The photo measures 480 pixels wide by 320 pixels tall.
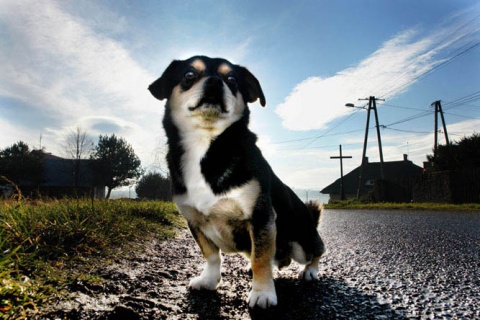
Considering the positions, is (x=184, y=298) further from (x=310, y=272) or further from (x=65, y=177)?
(x=65, y=177)

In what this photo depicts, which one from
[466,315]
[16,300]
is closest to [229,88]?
[16,300]

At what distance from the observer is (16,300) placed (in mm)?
1737

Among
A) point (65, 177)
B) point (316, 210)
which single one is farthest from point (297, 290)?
point (65, 177)

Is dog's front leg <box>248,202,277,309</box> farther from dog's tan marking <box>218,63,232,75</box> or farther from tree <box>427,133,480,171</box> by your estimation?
tree <box>427,133,480,171</box>

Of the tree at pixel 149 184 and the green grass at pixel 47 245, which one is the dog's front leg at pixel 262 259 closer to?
the green grass at pixel 47 245

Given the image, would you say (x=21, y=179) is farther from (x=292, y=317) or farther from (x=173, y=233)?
(x=292, y=317)

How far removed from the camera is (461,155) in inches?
818

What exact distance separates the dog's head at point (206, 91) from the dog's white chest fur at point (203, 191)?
6.0 inches

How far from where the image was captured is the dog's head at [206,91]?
8.48ft

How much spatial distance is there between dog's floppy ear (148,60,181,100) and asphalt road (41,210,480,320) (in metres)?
1.54

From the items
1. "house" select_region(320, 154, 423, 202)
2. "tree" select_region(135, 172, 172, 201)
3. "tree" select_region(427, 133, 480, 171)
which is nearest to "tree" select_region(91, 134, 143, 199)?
"tree" select_region(135, 172, 172, 201)

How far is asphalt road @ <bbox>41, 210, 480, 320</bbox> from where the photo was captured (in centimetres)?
186

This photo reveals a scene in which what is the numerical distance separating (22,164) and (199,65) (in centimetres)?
4588

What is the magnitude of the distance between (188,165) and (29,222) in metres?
1.98
